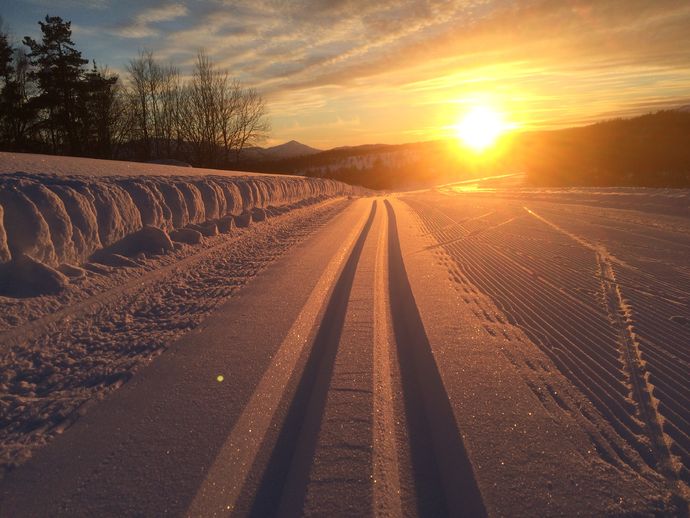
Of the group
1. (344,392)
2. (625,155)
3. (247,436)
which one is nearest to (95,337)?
(247,436)

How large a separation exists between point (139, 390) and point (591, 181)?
3137 cm

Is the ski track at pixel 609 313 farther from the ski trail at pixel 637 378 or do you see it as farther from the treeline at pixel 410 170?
the treeline at pixel 410 170

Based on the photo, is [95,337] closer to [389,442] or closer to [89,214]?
[89,214]

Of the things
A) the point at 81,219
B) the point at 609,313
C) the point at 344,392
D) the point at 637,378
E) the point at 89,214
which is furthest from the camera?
the point at 89,214

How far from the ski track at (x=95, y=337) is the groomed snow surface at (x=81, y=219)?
0.45 meters

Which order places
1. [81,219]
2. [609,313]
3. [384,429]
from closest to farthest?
1. [384,429]
2. [609,313]
3. [81,219]

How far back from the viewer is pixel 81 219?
5.75 meters

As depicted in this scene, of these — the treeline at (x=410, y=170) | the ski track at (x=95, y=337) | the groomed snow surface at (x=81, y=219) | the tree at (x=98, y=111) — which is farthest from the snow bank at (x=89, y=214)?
the treeline at (x=410, y=170)

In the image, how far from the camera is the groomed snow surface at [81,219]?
183 inches

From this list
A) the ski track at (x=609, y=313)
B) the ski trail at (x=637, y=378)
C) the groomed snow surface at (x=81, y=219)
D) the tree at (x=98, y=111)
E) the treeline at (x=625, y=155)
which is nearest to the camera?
the ski trail at (x=637, y=378)

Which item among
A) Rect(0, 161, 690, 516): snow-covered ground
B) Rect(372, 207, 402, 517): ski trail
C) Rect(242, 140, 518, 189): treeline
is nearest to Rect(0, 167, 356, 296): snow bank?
Rect(0, 161, 690, 516): snow-covered ground

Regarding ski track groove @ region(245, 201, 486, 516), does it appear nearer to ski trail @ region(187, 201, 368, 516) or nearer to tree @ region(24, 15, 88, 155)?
ski trail @ region(187, 201, 368, 516)

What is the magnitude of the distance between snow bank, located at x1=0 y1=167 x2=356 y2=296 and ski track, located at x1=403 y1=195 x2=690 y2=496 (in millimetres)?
5205

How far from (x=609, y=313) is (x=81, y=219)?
6876mm
